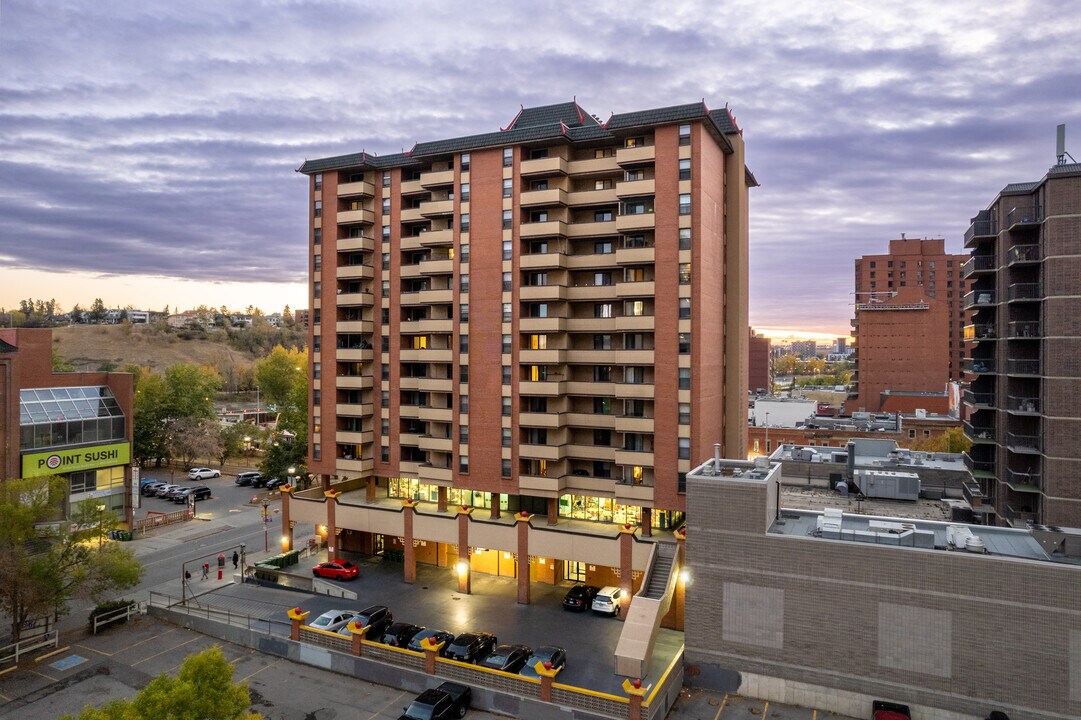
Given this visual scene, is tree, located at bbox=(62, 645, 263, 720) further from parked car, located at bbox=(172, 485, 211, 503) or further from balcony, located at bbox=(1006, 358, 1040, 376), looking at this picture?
parked car, located at bbox=(172, 485, 211, 503)

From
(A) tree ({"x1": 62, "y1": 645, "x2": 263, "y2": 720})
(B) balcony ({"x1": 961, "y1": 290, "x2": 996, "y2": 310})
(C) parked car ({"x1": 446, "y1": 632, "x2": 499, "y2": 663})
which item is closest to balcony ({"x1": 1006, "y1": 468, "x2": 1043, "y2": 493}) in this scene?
(B) balcony ({"x1": 961, "y1": 290, "x2": 996, "y2": 310})

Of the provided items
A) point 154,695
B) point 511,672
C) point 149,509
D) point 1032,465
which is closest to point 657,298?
point 511,672

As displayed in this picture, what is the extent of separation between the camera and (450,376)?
52.3 metres

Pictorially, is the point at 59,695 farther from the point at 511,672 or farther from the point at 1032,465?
the point at 1032,465

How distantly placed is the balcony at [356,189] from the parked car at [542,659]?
1550 inches

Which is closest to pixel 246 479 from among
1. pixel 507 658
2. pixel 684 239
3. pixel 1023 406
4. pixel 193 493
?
pixel 193 493

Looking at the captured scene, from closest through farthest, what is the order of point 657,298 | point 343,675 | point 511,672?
point 511,672, point 343,675, point 657,298

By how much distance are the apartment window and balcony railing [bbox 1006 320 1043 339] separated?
23908 mm

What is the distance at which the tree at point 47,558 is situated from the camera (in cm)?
3459

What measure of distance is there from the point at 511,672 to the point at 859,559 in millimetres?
18413

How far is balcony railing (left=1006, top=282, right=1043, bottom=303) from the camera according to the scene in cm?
4322

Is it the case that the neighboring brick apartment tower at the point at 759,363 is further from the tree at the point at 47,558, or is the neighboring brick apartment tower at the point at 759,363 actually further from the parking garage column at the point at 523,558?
the tree at the point at 47,558

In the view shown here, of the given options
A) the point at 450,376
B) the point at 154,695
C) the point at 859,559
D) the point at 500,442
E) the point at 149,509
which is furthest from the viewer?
the point at 149,509

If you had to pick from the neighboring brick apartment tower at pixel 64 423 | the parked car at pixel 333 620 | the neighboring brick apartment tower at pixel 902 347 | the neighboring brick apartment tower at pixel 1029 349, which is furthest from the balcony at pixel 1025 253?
the neighboring brick apartment tower at pixel 64 423
